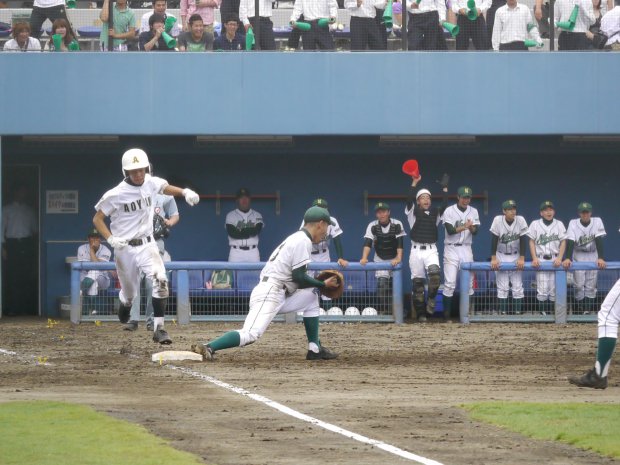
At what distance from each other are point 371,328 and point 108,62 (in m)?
5.30

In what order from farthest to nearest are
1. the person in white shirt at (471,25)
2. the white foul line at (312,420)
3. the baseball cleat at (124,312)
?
the person in white shirt at (471,25)
the baseball cleat at (124,312)
the white foul line at (312,420)

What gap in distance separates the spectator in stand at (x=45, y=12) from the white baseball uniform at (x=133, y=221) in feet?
18.3

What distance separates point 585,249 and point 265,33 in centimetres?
545

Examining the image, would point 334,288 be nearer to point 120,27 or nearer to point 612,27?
point 120,27

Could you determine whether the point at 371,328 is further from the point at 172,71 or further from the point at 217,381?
the point at 217,381

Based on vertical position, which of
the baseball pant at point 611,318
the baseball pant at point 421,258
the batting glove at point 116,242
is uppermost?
the batting glove at point 116,242

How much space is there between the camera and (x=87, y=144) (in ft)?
64.0

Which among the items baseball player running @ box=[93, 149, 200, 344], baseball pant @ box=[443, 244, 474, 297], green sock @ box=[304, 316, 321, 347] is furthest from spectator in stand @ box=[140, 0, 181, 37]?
green sock @ box=[304, 316, 321, 347]

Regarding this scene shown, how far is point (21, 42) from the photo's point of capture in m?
17.9

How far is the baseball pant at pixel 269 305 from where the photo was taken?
11188mm

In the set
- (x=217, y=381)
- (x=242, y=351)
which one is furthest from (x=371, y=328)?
(x=217, y=381)

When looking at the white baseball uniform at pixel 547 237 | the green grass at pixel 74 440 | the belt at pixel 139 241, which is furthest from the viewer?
the white baseball uniform at pixel 547 237

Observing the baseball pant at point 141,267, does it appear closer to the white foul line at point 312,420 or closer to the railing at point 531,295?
the white foul line at point 312,420

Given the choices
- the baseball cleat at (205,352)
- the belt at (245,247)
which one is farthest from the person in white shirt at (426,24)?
the baseball cleat at (205,352)
